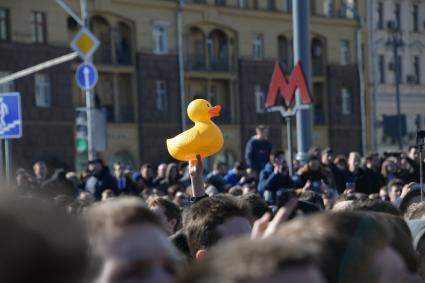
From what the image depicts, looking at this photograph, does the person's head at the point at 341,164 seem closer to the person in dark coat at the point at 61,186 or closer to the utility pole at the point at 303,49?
the utility pole at the point at 303,49

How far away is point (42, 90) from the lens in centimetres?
3962

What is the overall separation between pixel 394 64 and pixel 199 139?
164 feet

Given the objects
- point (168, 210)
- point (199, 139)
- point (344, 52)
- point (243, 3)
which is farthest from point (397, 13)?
point (199, 139)

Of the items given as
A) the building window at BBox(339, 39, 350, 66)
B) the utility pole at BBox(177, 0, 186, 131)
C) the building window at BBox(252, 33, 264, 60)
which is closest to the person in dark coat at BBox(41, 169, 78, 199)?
the utility pole at BBox(177, 0, 186, 131)

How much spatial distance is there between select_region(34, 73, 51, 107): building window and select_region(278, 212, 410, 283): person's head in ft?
123

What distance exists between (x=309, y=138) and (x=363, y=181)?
162 centimetres

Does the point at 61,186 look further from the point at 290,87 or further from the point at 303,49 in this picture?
the point at 303,49

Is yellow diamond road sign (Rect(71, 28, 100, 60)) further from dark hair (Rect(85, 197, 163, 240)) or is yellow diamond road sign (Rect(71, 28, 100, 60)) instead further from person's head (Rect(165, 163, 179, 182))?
dark hair (Rect(85, 197, 163, 240))

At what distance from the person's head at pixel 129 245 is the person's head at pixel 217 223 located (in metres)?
1.44

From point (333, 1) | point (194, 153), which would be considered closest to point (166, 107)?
point (333, 1)

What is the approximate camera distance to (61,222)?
1577 mm

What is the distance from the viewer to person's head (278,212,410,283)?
2.14 metres

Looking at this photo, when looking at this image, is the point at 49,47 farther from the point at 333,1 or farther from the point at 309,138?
the point at 309,138

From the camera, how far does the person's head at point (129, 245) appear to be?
1.91 metres
